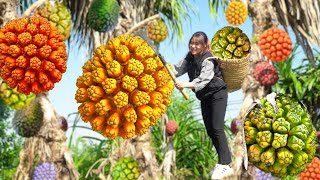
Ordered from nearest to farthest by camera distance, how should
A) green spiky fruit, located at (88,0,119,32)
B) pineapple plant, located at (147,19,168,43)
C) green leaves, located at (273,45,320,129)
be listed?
green spiky fruit, located at (88,0,119,32)
pineapple plant, located at (147,19,168,43)
green leaves, located at (273,45,320,129)

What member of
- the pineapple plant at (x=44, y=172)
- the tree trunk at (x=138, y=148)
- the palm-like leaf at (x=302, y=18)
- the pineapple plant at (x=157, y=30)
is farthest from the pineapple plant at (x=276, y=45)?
the palm-like leaf at (x=302, y=18)

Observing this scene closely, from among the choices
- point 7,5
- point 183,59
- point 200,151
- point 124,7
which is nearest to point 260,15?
point 124,7

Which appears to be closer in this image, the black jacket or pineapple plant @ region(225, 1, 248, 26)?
the black jacket

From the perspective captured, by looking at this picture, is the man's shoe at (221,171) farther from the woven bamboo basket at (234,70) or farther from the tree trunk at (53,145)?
the tree trunk at (53,145)

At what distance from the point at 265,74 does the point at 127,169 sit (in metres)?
1.77

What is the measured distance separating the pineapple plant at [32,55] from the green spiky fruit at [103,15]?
9.54 ft

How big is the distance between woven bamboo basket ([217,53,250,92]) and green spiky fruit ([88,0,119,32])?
295 centimetres

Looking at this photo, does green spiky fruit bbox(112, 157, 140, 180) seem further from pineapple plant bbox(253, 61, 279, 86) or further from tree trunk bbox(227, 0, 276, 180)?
pineapple plant bbox(253, 61, 279, 86)

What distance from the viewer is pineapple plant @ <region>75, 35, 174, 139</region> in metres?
1.68

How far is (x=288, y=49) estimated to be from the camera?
3719 millimetres

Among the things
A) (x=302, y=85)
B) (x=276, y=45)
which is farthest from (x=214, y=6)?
(x=276, y=45)

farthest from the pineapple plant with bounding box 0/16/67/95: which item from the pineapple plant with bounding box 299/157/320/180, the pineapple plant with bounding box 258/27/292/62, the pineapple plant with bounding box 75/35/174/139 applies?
the pineapple plant with bounding box 258/27/292/62

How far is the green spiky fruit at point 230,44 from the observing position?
1938 mm

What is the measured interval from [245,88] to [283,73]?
375cm
